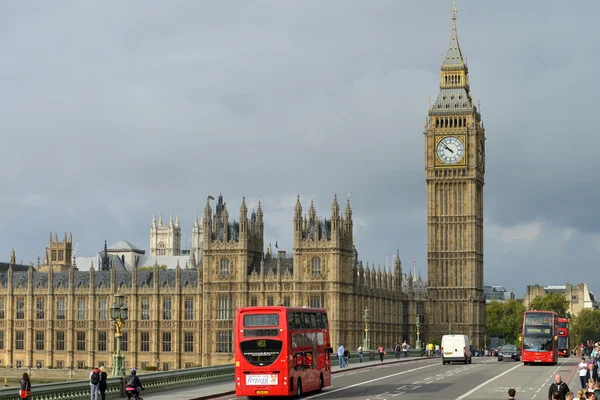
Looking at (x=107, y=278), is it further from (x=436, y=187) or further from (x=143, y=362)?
(x=436, y=187)

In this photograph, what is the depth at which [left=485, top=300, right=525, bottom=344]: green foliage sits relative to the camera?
182 meters

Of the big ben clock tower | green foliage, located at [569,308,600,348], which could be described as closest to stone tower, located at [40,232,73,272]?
the big ben clock tower

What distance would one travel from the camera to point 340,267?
11675cm

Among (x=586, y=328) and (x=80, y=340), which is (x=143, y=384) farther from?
(x=586, y=328)

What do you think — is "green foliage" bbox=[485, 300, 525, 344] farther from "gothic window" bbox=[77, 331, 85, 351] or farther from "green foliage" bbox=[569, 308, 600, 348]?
"gothic window" bbox=[77, 331, 85, 351]

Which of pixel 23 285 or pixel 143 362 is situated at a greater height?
pixel 23 285

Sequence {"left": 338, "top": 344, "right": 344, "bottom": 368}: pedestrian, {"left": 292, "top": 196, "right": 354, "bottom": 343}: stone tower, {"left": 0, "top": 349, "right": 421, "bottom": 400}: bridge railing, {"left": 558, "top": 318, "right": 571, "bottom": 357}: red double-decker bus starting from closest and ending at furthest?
{"left": 0, "top": 349, "right": 421, "bottom": 400}: bridge railing, {"left": 338, "top": 344, "right": 344, "bottom": 368}: pedestrian, {"left": 558, "top": 318, "right": 571, "bottom": 357}: red double-decker bus, {"left": 292, "top": 196, "right": 354, "bottom": 343}: stone tower

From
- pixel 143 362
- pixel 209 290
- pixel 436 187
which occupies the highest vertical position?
pixel 436 187

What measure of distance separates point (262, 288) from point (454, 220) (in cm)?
3470

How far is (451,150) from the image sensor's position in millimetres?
143125

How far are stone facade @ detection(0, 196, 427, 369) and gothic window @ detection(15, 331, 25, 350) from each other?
117mm

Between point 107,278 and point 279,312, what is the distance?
3309 inches

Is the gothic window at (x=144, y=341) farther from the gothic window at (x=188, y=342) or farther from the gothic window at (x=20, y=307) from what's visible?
the gothic window at (x=20, y=307)

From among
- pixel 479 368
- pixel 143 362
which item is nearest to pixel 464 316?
pixel 143 362
